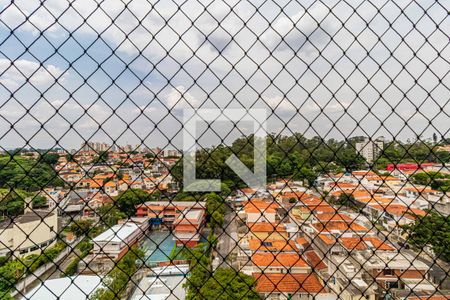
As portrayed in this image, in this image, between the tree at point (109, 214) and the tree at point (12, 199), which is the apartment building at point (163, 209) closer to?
the tree at point (109, 214)

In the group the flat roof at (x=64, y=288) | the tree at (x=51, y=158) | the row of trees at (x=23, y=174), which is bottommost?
the flat roof at (x=64, y=288)

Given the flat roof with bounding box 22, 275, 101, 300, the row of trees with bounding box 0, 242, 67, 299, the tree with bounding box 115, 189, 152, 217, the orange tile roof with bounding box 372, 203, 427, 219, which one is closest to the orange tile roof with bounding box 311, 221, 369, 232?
the orange tile roof with bounding box 372, 203, 427, 219

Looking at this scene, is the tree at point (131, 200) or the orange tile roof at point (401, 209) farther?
the orange tile roof at point (401, 209)

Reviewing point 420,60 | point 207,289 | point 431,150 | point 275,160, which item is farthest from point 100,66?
point 207,289

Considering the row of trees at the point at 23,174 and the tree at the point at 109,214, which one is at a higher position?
the row of trees at the point at 23,174

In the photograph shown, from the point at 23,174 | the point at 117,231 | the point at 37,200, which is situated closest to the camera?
the point at 117,231

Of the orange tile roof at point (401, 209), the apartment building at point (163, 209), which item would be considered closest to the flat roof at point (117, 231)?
the apartment building at point (163, 209)

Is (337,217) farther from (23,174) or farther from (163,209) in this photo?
(23,174)

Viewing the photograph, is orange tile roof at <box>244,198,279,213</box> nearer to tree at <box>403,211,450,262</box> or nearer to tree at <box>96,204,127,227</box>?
tree at <box>96,204,127,227</box>

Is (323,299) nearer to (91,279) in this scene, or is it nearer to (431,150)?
(91,279)

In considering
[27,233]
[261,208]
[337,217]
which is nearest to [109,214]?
[27,233]

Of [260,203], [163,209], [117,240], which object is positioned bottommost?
[117,240]
